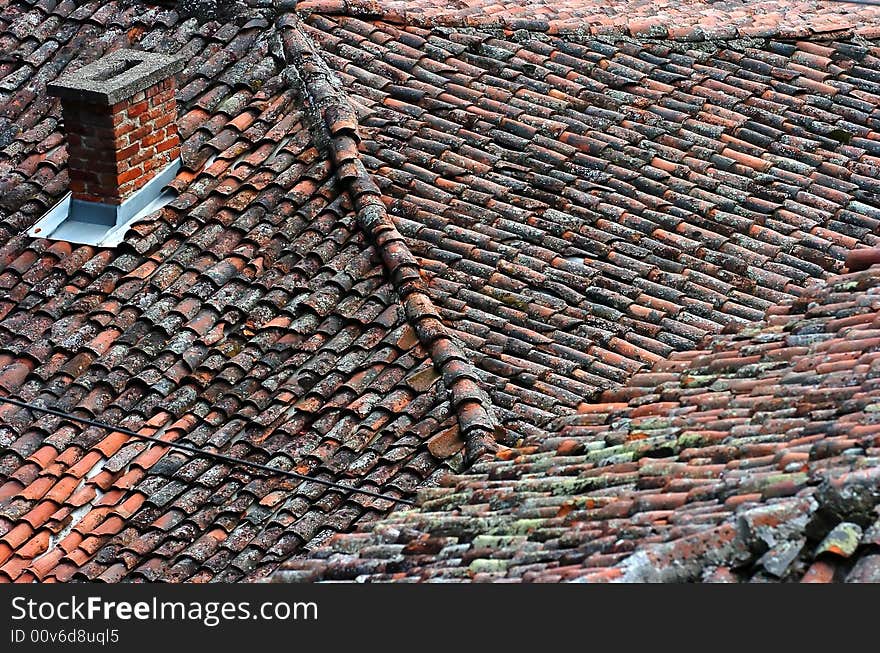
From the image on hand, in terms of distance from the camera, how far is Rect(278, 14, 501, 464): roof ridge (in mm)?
7664

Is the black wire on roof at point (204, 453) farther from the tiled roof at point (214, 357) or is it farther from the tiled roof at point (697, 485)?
the tiled roof at point (697, 485)

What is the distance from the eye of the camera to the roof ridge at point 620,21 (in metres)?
10.8

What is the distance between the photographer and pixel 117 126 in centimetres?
915

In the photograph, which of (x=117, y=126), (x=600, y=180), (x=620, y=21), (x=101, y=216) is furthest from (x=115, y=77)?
(x=620, y=21)

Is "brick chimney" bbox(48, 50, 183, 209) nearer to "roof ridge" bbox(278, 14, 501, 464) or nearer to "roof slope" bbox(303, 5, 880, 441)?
"roof ridge" bbox(278, 14, 501, 464)

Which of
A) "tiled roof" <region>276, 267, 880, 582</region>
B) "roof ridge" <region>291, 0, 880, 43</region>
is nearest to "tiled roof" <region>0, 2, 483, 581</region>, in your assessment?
"tiled roof" <region>276, 267, 880, 582</region>

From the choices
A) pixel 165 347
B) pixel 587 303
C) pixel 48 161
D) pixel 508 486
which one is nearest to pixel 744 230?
pixel 587 303

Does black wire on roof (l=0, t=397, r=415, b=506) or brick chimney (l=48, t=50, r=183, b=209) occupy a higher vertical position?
brick chimney (l=48, t=50, r=183, b=209)

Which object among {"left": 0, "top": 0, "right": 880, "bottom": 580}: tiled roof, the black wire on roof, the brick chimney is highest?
the brick chimney

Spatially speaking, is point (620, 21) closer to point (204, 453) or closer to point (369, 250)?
point (369, 250)

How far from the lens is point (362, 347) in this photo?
816 centimetres

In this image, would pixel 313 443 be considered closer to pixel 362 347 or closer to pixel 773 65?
pixel 362 347

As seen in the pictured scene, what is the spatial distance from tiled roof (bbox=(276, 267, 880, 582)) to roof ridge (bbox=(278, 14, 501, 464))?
0.40 m

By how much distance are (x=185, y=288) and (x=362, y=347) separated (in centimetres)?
139
